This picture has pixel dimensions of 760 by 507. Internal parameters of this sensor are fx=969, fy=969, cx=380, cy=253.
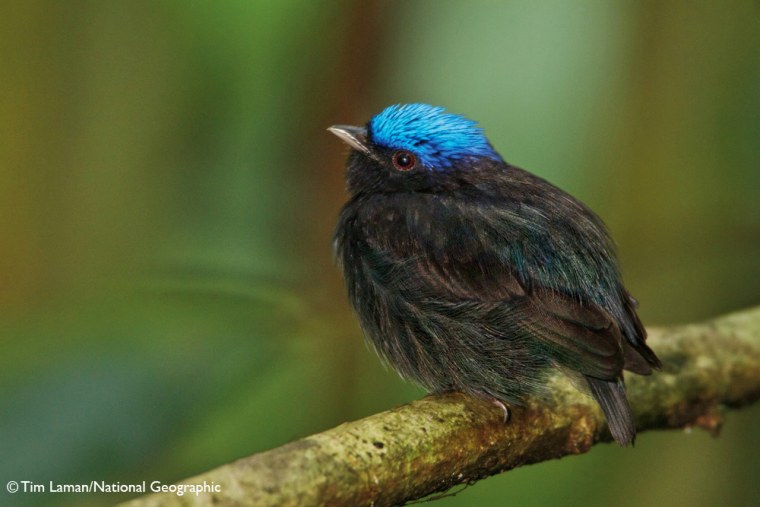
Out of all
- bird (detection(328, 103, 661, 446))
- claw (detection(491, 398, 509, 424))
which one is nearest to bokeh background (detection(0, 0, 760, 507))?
bird (detection(328, 103, 661, 446))

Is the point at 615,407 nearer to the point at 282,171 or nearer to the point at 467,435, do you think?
the point at 467,435

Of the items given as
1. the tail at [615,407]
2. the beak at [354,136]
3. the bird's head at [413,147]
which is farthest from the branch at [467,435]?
the beak at [354,136]

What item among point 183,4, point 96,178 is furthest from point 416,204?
point 96,178

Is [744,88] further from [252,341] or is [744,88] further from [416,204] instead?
[252,341]

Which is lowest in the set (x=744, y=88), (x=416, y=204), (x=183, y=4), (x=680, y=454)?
(x=680, y=454)

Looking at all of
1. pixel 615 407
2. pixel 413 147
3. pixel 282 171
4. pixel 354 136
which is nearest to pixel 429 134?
pixel 413 147

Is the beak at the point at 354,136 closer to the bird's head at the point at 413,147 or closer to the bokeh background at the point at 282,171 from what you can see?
the bird's head at the point at 413,147

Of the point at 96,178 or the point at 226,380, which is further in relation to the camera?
the point at 96,178
